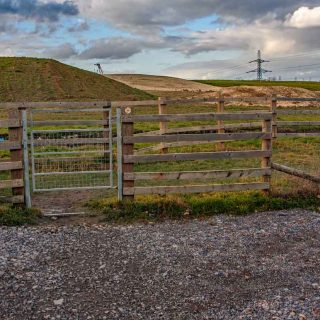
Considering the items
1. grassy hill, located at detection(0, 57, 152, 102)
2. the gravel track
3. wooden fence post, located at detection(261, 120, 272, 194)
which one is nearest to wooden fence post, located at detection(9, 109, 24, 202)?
the gravel track

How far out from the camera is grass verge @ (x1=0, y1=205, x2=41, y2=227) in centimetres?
821

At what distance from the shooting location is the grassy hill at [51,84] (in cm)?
4528

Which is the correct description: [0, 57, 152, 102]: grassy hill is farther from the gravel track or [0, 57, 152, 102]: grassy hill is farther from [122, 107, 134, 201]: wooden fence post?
the gravel track

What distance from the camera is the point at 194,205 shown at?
29.2 ft

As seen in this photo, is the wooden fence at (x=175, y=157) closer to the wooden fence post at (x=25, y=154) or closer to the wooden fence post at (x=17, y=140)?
the wooden fence post at (x=25, y=154)

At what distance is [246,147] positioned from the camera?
1733 centimetres

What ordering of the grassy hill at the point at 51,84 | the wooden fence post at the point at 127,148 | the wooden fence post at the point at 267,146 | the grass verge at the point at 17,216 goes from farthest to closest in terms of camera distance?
the grassy hill at the point at 51,84, the wooden fence post at the point at 267,146, the wooden fence post at the point at 127,148, the grass verge at the point at 17,216

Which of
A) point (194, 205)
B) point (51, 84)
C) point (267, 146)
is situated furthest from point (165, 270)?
point (51, 84)

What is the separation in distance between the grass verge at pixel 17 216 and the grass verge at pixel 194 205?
3.76 ft

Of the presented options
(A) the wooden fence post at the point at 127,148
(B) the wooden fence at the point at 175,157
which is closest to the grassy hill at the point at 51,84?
(B) the wooden fence at the point at 175,157

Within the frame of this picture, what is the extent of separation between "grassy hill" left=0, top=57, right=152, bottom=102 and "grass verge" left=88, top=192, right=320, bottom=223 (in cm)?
3587

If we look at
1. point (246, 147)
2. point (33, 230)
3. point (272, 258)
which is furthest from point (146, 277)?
point (246, 147)

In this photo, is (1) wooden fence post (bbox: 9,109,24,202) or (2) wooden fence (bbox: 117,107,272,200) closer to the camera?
(1) wooden fence post (bbox: 9,109,24,202)

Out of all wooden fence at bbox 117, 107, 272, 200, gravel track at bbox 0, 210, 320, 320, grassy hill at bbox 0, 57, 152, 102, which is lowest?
gravel track at bbox 0, 210, 320, 320
